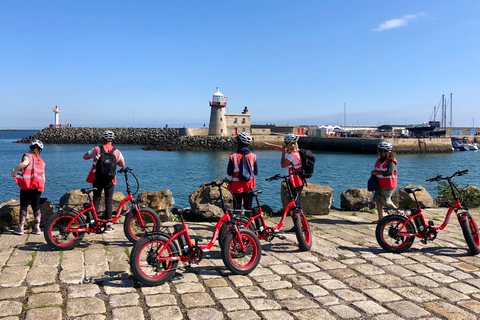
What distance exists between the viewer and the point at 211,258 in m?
6.22

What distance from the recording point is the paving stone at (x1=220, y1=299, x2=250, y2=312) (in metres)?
4.44

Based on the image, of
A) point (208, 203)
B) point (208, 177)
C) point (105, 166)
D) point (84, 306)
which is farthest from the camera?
point (208, 177)

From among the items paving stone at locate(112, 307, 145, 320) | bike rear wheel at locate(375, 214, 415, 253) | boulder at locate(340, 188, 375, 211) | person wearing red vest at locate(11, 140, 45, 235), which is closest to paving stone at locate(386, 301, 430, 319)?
bike rear wheel at locate(375, 214, 415, 253)

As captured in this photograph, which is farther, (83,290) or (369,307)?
(83,290)

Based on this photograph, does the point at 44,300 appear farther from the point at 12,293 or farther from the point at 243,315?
the point at 243,315

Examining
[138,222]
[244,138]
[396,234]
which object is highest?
[244,138]

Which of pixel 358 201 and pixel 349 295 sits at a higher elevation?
pixel 358 201

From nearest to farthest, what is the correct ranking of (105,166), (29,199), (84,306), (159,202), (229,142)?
1. (84,306)
2. (105,166)
3. (29,199)
4. (159,202)
5. (229,142)

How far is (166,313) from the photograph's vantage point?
4289mm

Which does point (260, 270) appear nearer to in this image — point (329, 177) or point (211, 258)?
point (211, 258)

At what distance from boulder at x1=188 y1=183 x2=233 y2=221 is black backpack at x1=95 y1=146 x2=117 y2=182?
207 cm

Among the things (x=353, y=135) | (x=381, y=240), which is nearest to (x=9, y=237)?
(x=381, y=240)

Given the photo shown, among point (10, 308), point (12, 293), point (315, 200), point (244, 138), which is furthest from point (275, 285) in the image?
point (315, 200)

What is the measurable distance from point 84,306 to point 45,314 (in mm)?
377
